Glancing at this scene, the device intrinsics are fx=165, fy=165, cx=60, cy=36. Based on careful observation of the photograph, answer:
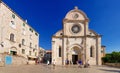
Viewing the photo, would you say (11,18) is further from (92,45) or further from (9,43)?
(92,45)

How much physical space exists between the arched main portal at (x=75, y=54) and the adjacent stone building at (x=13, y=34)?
43.7ft

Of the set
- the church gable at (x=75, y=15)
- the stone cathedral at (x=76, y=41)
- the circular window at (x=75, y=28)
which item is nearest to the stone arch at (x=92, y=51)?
the stone cathedral at (x=76, y=41)

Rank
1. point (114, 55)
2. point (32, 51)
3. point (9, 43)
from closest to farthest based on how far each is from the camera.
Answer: point (9, 43) < point (114, 55) < point (32, 51)

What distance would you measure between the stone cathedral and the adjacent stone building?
862 centimetres

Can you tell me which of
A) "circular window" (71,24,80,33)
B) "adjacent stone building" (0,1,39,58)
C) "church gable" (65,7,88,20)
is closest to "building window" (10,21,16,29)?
"adjacent stone building" (0,1,39,58)

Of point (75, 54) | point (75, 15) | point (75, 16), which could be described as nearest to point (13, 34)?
point (75, 54)

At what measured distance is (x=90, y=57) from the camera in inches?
1805

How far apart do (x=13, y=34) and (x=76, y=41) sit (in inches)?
691

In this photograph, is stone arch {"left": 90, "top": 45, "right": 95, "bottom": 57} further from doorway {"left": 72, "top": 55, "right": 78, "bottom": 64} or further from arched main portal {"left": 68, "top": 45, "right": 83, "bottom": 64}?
doorway {"left": 72, "top": 55, "right": 78, "bottom": 64}

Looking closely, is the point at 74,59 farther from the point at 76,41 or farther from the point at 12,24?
the point at 12,24

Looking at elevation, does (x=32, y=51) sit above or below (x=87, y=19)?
below

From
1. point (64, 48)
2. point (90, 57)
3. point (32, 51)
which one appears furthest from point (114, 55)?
point (32, 51)

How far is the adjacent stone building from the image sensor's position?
1336 inches

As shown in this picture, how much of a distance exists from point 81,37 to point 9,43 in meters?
20.1
